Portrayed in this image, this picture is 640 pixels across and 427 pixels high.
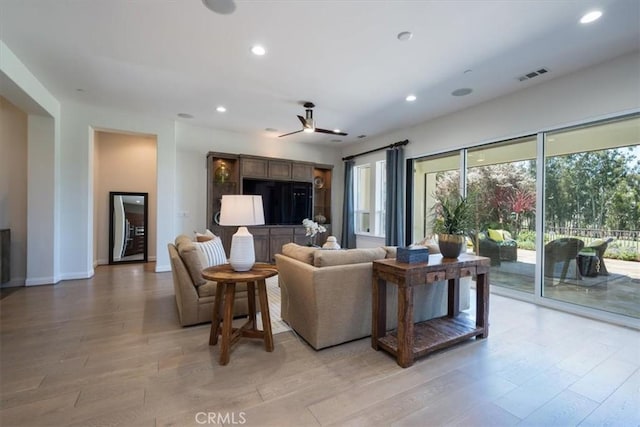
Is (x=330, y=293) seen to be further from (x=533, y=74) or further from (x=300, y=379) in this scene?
(x=533, y=74)

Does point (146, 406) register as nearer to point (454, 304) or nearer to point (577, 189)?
point (454, 304)

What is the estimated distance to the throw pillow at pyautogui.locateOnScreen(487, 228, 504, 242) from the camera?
14.3ft

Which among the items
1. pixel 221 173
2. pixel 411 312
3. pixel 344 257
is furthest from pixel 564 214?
pixel 221 173

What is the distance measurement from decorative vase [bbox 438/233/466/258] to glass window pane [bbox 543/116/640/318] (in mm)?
1987

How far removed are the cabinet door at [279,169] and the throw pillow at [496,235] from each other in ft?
13.2

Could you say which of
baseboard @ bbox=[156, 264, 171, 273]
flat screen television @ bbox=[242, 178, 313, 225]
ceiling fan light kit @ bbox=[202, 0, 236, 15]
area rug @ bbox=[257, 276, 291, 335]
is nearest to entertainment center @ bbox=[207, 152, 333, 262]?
flat screen television @ bbox=[242, 178, 313, 225]

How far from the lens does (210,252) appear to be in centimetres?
333

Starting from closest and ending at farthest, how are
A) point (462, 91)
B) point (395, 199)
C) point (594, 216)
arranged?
point (594, 216) → point (462, 91) → point (395, 199)

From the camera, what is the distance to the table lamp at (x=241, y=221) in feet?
8.02

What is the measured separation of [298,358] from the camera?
234cm

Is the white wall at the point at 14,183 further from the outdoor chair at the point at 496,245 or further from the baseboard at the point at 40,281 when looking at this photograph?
the outdoor chair at the point at 496,245

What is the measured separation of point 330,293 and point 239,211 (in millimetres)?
1059

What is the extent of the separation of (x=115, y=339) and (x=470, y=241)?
4.83 meters

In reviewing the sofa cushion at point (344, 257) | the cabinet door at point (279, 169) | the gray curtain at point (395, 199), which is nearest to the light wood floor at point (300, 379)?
the sofa cushion at point (344, 257)
